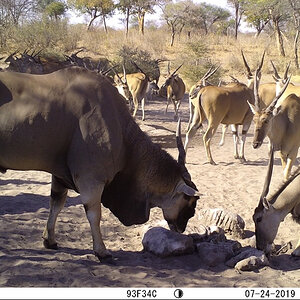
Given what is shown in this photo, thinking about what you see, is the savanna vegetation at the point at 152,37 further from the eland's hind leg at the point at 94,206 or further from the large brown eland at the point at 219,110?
the eland's hind leg at the point at 94,206

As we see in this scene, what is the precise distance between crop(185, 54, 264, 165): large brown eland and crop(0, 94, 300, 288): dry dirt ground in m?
1.77

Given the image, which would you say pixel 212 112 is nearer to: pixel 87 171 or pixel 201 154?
pixel 201 154

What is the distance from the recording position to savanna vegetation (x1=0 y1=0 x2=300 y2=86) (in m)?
27.3

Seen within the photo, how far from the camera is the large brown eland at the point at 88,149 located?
4039 millimetres

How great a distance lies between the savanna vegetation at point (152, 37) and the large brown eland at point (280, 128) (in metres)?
12.6

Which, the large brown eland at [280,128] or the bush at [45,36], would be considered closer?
the large brown eland at [280,128]

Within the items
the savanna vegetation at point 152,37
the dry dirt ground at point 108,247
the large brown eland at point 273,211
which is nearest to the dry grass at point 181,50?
the savanna vegetation at point 152,37

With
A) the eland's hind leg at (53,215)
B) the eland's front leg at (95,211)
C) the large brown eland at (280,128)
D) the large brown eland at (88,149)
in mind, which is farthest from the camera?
the large brown eland at (280,128)

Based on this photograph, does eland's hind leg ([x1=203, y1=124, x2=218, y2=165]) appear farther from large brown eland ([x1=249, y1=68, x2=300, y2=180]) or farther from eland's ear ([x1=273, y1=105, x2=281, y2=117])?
eland's ear ([x1=273, y1=105, x2=281, y2=117])

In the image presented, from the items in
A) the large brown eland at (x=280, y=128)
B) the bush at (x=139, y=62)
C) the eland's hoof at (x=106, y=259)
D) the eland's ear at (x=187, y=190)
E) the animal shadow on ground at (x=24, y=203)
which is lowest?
the animal shadow on ground at (x=24, y=203)

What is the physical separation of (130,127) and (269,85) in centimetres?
856

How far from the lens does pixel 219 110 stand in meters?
10.1

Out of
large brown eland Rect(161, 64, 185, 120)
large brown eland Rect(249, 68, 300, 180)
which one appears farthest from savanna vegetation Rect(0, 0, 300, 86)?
large brown eland Rect(249, 68, 300, 180)

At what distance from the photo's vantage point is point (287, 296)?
3773mm
